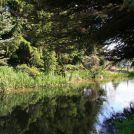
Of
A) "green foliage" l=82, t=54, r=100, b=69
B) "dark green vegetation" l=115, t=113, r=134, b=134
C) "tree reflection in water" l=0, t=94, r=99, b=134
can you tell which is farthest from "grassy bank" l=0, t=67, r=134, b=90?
"dark green vegetation" l=115, t=113, r=134, b=134

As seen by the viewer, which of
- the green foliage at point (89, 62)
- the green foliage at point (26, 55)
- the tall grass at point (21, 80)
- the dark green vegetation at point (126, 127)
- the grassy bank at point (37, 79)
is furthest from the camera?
the green foliage at point (89, 62)

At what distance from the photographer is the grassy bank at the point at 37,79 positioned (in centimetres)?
2847

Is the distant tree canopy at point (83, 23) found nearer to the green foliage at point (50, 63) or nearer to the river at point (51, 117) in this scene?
the river at point (51, 117)

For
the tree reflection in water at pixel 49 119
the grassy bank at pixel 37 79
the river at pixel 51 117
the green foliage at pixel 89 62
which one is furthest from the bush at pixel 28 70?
the tree reflection in water at pixel 49 119

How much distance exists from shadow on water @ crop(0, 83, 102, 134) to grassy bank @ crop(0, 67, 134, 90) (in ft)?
26.9

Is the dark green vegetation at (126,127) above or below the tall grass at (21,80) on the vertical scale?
below

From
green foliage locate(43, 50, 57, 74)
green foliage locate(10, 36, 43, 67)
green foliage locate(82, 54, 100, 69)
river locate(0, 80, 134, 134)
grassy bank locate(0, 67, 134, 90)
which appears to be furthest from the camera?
green foliage locate(82, 54, 100, 69)

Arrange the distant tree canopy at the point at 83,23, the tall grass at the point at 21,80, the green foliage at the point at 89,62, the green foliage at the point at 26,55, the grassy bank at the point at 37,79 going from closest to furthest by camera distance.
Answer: the distant tree canopy at the point at 83,23, the tall grass at the point at 21,80, the grassy bank at the point at 37,79, the green foliage at the point at 26,55, the green foliage at the point at 89,62

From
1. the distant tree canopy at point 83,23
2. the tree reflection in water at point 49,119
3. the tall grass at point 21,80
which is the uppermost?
the distant tree canopy at point 83,23

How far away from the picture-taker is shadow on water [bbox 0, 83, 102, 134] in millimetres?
12607

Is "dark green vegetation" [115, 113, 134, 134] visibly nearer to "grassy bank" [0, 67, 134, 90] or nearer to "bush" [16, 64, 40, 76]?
"grassy bank" [0, 67, 134, 90]

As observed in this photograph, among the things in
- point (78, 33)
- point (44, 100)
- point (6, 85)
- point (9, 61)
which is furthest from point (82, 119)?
point (9, 61)

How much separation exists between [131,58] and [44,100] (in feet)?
31.7

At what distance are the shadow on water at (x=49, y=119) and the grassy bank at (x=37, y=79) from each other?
8214 millimetres
